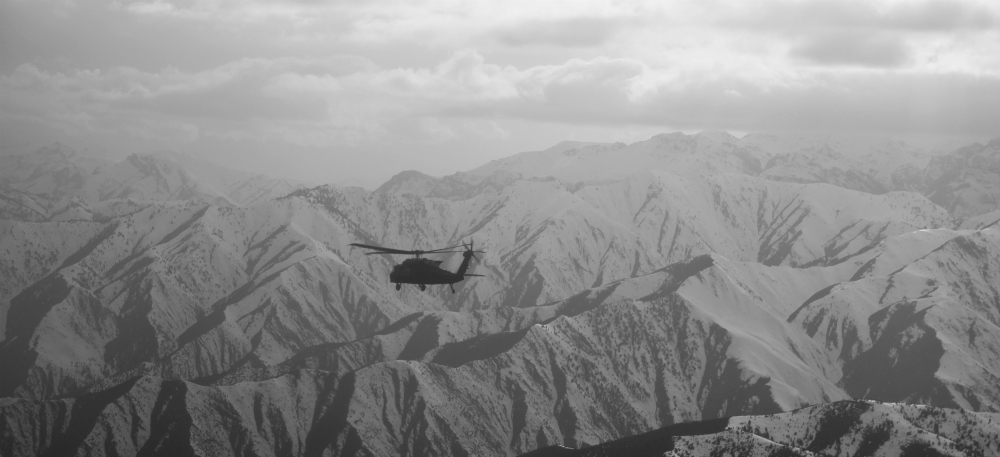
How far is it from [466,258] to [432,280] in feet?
25.7

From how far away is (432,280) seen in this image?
177 metres

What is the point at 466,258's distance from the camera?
181750mm

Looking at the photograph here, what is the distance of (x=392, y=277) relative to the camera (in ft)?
583

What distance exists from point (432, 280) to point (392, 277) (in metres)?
6.22

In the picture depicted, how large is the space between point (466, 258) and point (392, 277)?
40.0 feet
